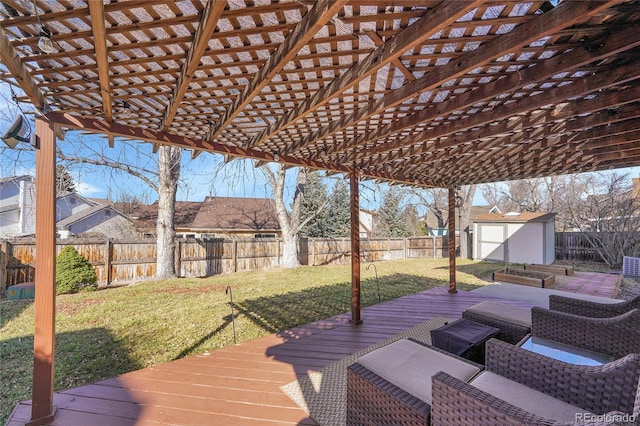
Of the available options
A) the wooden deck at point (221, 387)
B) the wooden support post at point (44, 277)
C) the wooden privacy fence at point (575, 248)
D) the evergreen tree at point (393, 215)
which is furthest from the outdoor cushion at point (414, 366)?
the evergreen tree at point (393, 215)

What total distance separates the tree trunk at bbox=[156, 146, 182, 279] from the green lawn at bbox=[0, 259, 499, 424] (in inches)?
24.2

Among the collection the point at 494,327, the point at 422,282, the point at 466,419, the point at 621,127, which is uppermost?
the point at 621,127

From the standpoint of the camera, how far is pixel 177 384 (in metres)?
2.78

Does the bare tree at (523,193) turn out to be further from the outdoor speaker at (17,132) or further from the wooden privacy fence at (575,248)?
the outdoor speaker at (17,132)

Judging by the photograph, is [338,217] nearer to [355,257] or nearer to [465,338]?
[355,257]

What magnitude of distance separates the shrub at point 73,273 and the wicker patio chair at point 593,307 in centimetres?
960

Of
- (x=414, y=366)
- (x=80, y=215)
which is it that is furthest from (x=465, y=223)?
(x=80, y=215)

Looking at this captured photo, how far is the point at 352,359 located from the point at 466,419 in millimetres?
1958

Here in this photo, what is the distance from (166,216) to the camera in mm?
9258

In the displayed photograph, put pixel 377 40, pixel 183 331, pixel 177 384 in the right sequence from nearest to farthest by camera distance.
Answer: pixel 377 40, pixel 177 384, pixel 183 331

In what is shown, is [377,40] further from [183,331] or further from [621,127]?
[183,331]

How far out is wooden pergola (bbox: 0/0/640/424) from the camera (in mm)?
1428

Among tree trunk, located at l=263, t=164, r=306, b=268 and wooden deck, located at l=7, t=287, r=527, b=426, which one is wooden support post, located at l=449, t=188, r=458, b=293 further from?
tree trunk, located at l=263, t=164, r=306, b=268

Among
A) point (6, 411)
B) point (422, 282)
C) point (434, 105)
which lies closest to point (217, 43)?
point (434, 105)
